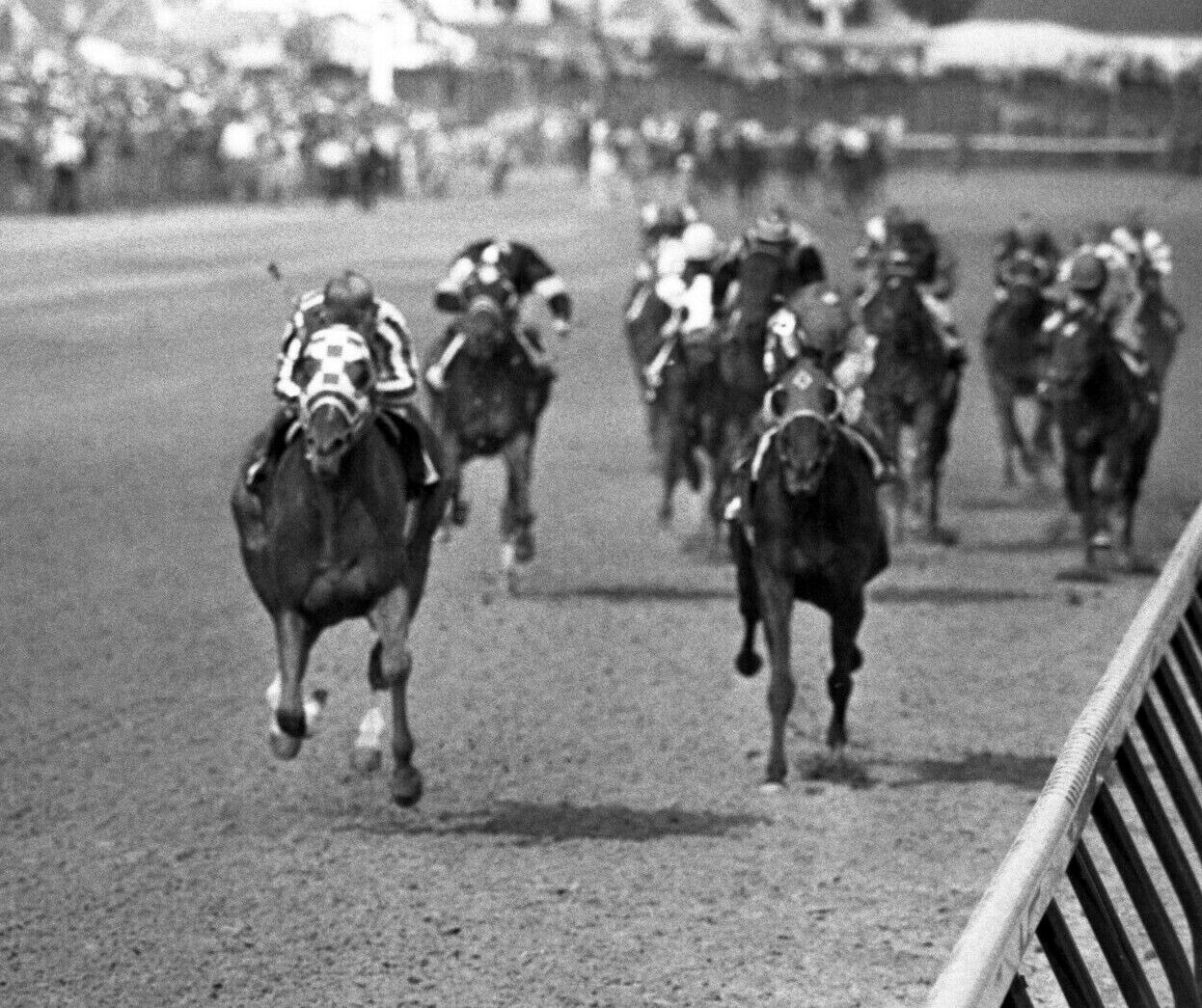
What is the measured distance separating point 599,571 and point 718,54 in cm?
8105

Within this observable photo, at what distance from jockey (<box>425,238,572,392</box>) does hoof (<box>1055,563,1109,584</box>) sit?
312 cm

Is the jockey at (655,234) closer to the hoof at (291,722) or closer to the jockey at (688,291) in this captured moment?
the jockey at (688,291)

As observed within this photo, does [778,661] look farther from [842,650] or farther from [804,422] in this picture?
[804,422]

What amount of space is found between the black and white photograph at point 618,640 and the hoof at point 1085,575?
21 mm

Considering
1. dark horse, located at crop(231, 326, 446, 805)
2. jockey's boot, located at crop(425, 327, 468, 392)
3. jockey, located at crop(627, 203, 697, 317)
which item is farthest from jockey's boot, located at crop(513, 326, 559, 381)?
dark horse, located at crop(231, 326, 446, 805)

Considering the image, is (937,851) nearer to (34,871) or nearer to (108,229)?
(34,871)

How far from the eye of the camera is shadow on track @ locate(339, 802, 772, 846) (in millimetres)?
11438

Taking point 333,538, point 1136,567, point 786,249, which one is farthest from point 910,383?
point 333,538

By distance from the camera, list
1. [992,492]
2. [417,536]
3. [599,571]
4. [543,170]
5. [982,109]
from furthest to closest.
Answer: [982,109] → [543,170] → [992,492] → [599,571] → [417,536]

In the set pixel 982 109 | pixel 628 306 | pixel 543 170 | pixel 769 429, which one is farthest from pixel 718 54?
pixel 769 429

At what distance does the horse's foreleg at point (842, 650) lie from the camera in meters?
12.5

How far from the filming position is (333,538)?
37.1ft

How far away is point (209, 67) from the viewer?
6700 cm

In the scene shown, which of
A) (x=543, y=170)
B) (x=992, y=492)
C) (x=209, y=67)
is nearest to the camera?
(x=992, y=492)
